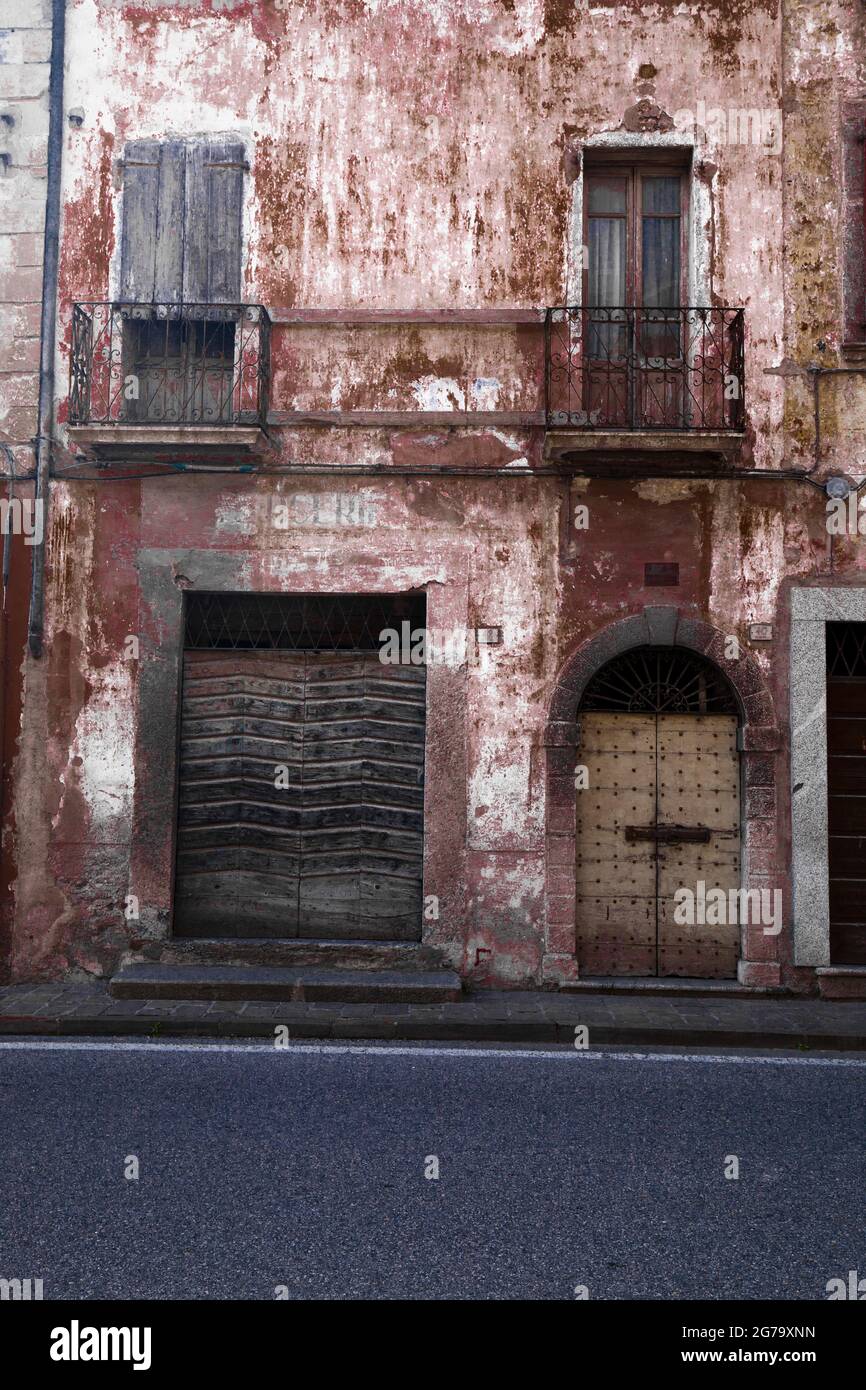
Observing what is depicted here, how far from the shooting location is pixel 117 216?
34.1 ft

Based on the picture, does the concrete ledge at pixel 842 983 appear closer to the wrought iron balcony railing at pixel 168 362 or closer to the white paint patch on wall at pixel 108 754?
the white paint patch on wall at pixel 108 754

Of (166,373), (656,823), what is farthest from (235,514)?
(656,823)

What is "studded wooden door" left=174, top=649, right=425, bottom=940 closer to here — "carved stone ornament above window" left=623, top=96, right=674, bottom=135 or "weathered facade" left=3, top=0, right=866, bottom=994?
"weathered facade" left=3, top=0, right=866, bottom=994

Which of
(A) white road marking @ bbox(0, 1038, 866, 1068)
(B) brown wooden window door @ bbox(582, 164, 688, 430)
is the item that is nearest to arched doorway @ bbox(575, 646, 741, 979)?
(A) white road marking @ bbox(0, 1038, 866, 1068)

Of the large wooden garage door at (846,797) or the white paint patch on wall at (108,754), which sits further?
the white paint patch on wall at (108,754)

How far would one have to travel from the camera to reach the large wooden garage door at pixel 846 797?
9.86 meters

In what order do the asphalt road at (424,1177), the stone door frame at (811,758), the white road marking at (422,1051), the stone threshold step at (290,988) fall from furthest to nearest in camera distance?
the stone door frame at (811,758), the stone threshold step at (290,988), the white road marking at (422,1051), the asphalt road at (424,1177)

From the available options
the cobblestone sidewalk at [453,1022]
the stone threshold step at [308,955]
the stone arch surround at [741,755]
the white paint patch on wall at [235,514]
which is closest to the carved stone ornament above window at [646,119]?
the stone arch surround at [741,755]

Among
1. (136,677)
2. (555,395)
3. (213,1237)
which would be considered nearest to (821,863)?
(555,395)

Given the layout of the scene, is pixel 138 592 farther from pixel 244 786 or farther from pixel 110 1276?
pixel 110 1276

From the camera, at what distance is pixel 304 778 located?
33.4ft

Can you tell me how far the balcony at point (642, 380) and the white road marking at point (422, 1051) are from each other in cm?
476
